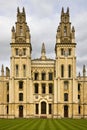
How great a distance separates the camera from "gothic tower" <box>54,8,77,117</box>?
Result: 309 ft

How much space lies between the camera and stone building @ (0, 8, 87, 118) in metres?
94.1

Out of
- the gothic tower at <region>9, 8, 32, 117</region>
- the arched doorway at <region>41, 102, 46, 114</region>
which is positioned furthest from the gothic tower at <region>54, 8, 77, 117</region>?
the gothic tower at <region>9, 8, 32, 117</region>

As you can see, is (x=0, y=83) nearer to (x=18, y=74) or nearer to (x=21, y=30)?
(x=18, y=74)

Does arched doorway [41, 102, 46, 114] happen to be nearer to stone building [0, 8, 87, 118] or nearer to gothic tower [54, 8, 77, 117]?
stone building [0, 8, 87, 118]

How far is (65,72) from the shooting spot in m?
95.3

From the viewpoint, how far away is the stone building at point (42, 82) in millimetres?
94125

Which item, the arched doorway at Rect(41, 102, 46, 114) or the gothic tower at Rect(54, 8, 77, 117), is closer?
the gothic tower at Rect(54, 8, 77, 117)

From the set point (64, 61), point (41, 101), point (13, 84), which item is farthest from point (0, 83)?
point (64, 61)

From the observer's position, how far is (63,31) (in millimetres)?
98688

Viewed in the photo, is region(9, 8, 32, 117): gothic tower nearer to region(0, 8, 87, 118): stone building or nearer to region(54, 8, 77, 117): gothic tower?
region(0, 8, 87, 118): stone building

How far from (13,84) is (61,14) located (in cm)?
2435

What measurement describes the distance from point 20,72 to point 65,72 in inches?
480

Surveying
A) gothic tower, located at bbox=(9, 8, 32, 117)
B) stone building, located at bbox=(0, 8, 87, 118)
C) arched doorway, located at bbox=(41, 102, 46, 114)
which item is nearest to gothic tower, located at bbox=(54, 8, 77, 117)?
stone building, located at bbox=(0, 8, 87, 118)

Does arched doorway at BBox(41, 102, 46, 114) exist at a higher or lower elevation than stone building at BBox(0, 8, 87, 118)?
lower
